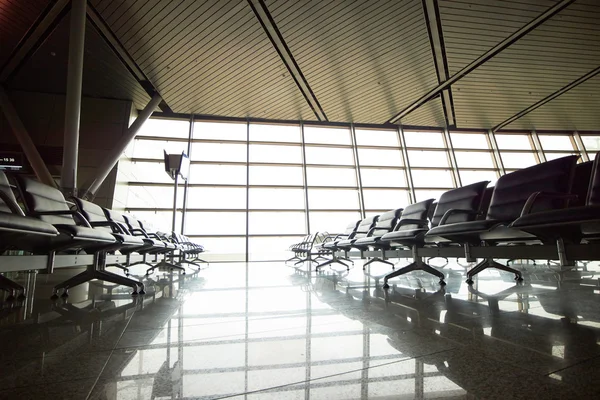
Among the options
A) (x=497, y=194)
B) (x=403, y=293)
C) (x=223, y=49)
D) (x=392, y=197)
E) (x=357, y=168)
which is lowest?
(x=403, y=293)

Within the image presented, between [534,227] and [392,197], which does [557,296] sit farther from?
[392,197]

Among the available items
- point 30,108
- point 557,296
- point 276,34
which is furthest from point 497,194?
point 30,108

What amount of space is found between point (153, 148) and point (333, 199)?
6.09m

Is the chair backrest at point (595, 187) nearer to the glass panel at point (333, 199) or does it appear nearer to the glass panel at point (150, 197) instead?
the glass panel at point (333, 199)

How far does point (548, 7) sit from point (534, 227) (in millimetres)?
7902

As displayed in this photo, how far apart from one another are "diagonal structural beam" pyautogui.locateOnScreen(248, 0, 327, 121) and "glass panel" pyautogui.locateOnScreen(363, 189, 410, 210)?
129 inches

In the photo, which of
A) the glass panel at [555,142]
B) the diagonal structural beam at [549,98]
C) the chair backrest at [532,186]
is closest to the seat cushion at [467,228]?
the chair backrest at [532,186]

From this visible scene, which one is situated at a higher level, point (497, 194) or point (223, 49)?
point (223, 49)

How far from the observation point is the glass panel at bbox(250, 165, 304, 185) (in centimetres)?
948

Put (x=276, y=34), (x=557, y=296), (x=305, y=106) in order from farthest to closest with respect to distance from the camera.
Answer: (x=305, y=106) < (x=276, y=34) < (x=557, y=296)

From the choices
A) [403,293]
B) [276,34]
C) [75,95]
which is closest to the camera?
[403,293]

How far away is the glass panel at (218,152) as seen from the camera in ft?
31.2

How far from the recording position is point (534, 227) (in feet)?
4.62

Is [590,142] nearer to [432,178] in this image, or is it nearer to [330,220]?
[432,178]
